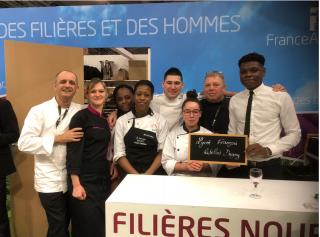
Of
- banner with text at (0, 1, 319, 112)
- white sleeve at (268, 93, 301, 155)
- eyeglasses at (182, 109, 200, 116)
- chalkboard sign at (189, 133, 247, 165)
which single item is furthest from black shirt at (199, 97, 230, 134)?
banner with text at (0, 1, 319, 112)

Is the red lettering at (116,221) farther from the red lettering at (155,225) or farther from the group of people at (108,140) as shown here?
the group of people at (108,140)

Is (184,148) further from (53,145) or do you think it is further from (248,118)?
(53,145)

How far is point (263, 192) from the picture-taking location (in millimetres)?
1718

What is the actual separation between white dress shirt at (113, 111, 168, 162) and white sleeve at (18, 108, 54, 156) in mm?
460

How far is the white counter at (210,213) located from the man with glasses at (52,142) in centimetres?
81

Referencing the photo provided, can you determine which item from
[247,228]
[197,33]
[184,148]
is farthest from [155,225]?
[197,33]

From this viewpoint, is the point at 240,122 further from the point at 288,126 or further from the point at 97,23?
the point at 97,23

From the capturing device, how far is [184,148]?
235 cm

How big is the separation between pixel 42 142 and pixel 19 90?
2.29ft

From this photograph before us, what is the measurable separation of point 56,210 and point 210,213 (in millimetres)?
1296

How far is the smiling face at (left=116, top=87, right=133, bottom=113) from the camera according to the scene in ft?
9.23

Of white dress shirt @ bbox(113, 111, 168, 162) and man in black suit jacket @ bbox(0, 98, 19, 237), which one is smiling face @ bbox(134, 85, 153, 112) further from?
man in black suit jacket @ bbox(0, 98, 19, 237)

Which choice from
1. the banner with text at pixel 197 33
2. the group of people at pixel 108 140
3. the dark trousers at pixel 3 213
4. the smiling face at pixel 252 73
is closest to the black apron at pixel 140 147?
the group of people at pixel 108 140

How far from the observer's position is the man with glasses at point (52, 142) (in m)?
2.31
